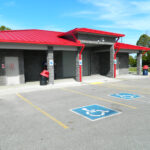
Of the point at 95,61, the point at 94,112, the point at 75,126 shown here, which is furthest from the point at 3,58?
the point at 95,61

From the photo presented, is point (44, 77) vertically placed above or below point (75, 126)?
above

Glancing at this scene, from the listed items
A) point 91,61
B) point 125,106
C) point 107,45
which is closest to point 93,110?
point 125,106

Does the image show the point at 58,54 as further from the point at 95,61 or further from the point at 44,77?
the point at 44,77

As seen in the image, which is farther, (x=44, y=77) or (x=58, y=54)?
(x=58, y=54)

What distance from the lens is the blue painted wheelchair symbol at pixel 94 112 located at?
556cm

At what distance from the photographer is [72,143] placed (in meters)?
3.74

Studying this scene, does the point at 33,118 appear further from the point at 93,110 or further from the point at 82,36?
the point at 82,36

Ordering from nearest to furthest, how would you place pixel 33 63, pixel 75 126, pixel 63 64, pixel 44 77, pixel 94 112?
pixel 75 126 < pixel 94 112 < pixel 44 77 < pixel 33 63 < pixel 63 64

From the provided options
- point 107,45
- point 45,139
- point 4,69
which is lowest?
point 45,139

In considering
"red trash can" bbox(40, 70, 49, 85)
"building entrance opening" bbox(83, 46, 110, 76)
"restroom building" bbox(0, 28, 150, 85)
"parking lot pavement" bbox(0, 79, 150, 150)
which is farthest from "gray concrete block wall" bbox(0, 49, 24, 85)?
"building entrance opening" bbox(83, 46, 110, 76)

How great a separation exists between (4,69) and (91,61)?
11.5 m

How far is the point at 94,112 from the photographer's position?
600 centimetres

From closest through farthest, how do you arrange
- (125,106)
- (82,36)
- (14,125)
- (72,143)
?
(72,143) → (14,125) → (125,106) → (82,36)

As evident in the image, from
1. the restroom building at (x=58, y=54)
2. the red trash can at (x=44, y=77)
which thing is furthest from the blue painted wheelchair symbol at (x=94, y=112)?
the restroom building at (x=58, y=54)
